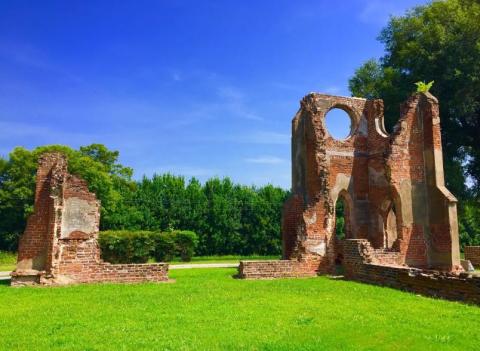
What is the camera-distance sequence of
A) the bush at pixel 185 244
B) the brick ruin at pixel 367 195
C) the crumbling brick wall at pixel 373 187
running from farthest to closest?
the bush at pixel 185 244 < the crumbling brick wall at pixel 373 187 < the brick ruin at pixel 367 195

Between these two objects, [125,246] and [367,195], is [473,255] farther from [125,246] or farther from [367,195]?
[125,246]

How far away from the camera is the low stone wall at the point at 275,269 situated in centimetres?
1440

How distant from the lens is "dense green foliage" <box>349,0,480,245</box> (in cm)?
2066

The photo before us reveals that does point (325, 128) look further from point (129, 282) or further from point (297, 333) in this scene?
point (297, 333)

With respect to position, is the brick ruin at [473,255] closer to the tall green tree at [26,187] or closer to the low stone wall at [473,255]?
the low stone wall at [473,255]

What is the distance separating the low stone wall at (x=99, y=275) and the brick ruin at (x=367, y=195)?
3.04 metres

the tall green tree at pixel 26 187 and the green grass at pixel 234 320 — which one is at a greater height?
the tall green tree at pixel 26 187

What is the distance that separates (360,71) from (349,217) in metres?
11.6

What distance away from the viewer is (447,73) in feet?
68.4

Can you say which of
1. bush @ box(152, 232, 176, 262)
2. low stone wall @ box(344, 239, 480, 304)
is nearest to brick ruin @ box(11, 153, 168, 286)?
low stone wall @ box(344, 239, 480, 304)

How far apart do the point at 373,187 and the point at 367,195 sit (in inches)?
18.1

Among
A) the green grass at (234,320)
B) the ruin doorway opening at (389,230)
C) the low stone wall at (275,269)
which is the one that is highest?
the ruin doorway opening at (389,230)

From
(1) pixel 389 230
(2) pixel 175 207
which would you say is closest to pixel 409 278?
(1) pixel 389 230

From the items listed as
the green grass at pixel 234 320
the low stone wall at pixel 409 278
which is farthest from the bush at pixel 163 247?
the green grass at pixel 234 320
